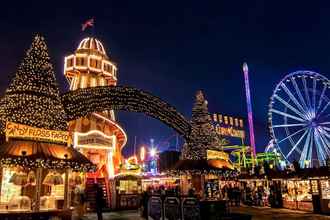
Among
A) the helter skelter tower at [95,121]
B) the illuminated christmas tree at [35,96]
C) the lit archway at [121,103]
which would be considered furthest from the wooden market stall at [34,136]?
the helter skelter tower at [95,121]

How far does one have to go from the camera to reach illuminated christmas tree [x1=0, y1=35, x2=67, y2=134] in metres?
14.2

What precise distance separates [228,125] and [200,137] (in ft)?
99.3

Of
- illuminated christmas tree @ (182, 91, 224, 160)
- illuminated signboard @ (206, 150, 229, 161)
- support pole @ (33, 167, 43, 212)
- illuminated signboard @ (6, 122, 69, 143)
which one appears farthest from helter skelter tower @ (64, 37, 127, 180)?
support pole @ (33, 167, 43, 212)

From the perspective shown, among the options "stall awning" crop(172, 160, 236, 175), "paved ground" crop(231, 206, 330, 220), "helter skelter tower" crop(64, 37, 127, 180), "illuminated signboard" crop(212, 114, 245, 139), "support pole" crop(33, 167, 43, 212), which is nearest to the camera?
"support pole" crop(33, 167, 43, 212)

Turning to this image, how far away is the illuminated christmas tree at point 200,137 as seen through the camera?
22.1 metres

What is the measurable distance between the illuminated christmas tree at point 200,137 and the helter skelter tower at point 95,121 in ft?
36.4

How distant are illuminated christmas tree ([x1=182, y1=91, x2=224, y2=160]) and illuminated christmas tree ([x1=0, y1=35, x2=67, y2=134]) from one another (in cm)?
945

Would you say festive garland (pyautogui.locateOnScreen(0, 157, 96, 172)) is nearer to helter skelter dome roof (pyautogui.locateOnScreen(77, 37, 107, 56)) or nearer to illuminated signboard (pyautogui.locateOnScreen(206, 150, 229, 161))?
illuminated signboard (pyautogui.locateOnScreen(206, 150, 229, 161))

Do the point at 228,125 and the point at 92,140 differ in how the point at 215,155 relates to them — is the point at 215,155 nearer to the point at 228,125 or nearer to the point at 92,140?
the point at 92,140

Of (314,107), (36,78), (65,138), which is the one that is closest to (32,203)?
(65,138)

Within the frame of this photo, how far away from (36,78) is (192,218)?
9012mm

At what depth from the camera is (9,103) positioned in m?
14.3

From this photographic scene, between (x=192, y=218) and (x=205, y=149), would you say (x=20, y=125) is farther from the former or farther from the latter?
(x=205, y=149)

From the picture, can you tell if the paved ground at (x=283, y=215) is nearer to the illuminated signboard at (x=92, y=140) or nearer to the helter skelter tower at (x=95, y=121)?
the helter skelter tower at (x=95, y=121)
